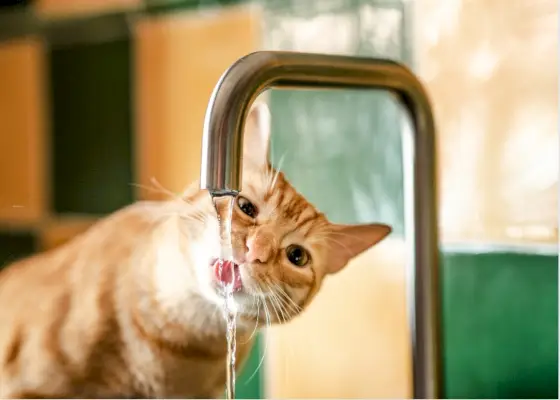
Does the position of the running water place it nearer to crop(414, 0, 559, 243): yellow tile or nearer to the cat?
the cat

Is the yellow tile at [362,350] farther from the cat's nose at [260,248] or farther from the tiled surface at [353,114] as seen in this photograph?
the cat's nose at [260,248]

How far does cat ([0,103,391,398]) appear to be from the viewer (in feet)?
1.86

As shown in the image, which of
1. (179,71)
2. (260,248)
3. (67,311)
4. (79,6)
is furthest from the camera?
(79,6)

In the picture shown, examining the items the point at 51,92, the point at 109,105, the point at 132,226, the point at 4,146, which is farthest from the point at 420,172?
the point at 4,146

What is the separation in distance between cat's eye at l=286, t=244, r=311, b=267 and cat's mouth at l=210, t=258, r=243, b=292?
40mm

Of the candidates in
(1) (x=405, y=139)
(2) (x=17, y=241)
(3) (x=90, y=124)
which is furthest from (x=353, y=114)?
(2) (x=17, y=241)

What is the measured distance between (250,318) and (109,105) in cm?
64

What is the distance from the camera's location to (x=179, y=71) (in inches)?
41.0

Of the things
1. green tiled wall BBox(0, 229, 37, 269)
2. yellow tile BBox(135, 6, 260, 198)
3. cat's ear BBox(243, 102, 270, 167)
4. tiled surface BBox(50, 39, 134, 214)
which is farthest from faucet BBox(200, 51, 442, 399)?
green tiled wall BBox(0, 229, 37, 269)

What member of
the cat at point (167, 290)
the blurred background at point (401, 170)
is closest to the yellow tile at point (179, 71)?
the blurred background at point (401, 170)

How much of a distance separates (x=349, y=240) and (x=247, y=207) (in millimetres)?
81

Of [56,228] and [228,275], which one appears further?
[56,228]

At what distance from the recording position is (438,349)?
0.64 meters

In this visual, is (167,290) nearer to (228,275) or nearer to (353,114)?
(228,275)
